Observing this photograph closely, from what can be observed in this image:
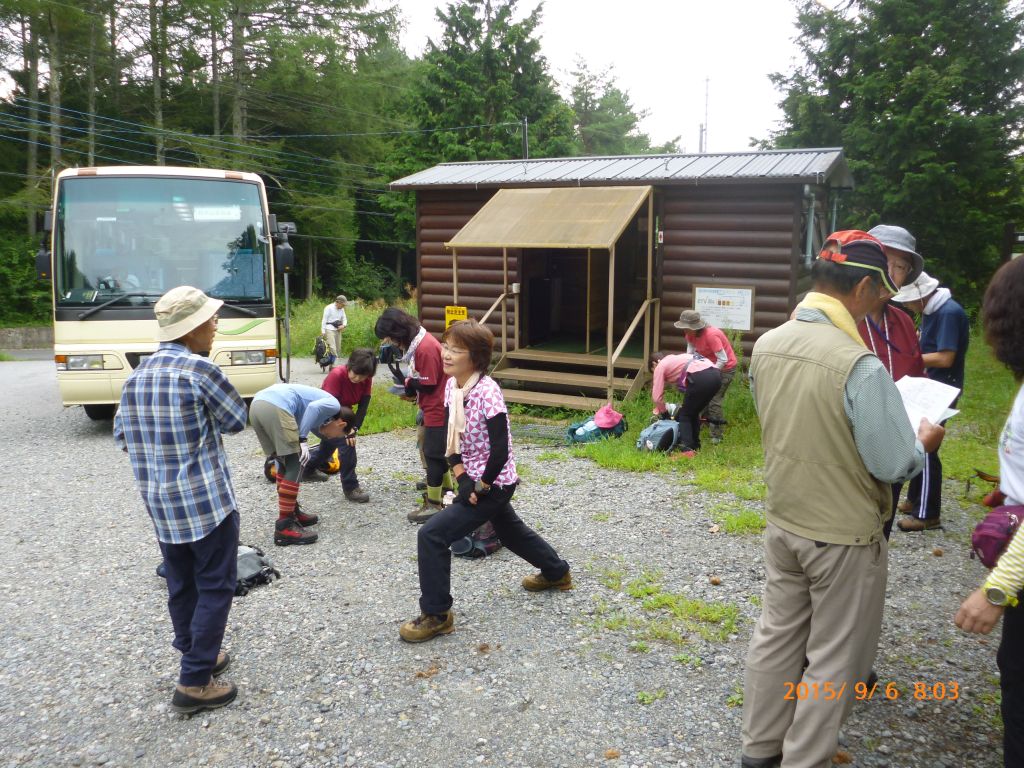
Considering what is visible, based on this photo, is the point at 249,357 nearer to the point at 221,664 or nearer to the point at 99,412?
the point at 99,412

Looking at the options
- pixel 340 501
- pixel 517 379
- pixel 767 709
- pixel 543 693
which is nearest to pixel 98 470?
pixel 340 501

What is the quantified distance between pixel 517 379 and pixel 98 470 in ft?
17.5

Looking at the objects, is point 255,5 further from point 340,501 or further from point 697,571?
point 697,571

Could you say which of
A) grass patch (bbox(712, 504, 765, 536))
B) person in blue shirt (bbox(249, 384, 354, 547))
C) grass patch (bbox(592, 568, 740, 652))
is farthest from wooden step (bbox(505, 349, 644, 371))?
grass patch (bbox(592, 568, 740, 652))

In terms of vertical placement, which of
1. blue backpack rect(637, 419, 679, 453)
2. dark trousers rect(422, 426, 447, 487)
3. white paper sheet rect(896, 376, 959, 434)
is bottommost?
blue backpack rect(637, 419, 679, 453)

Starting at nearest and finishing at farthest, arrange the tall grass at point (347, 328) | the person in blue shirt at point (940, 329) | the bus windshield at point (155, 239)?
the person in blue shirt at point (940, 329)
the bus windshield at point (155, 239)
the tall grass at point (347, 328)

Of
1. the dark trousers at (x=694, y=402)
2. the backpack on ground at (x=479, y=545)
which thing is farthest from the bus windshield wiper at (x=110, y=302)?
the dark trousers at (x=694, y=402)

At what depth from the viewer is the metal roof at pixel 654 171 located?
9539mm

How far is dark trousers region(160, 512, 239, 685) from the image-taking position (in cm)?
332

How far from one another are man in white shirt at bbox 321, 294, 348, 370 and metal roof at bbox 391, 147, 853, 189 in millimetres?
5115

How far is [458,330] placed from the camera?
3.95 meters

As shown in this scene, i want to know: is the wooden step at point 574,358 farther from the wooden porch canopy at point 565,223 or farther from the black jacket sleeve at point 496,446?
the black jacket sleeve at point 496,446

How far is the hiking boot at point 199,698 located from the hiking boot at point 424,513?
2.62 meters

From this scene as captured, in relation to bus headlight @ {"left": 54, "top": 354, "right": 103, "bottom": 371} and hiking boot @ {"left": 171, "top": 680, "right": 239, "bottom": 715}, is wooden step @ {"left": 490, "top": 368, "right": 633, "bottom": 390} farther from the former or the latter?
hiking boot @ {"left": 171, "top": 680, "right": 239, "bottom": 715}
